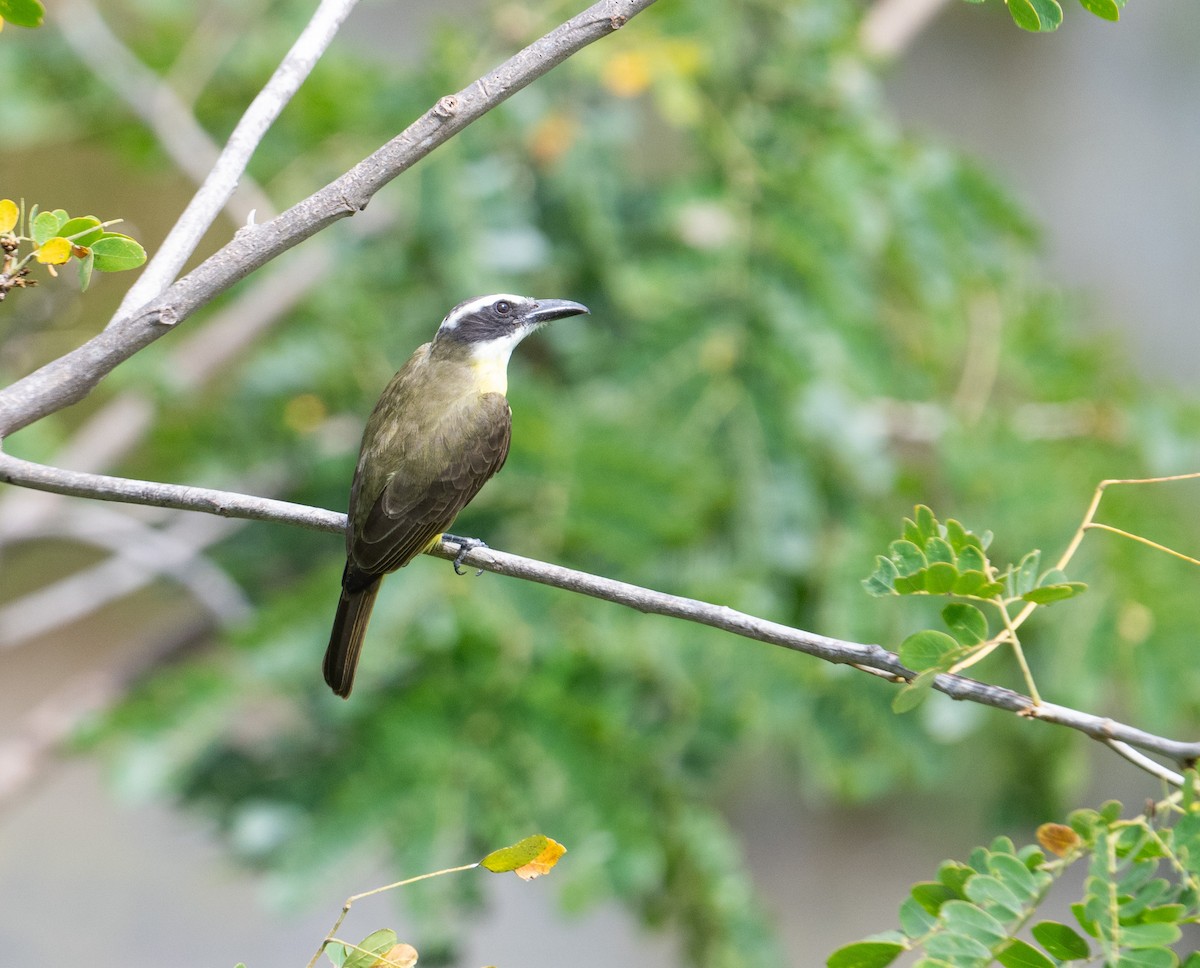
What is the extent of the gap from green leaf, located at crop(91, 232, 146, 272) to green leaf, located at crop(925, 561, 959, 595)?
29.7 inches

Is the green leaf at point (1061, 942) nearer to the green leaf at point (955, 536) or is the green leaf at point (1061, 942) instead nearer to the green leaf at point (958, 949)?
the green leaf at point (958, 949)

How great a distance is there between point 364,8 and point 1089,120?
2.86 meters

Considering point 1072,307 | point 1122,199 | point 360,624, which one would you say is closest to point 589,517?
point 360,624

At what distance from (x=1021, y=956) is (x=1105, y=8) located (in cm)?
84

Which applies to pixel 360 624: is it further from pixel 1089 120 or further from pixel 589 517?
pixel 1089 120

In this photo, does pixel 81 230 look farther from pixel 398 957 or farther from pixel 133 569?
pixel 133 569

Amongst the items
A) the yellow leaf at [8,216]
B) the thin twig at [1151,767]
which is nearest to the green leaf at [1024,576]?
the thin twig at [1151,767]

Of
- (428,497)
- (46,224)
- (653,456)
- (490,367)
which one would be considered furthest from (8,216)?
A: (653,456)

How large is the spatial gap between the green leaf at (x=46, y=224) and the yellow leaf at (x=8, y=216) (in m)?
0.03

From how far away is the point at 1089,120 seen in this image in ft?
16.6

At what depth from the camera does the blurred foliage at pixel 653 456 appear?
7.28 ft

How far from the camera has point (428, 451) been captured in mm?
1918

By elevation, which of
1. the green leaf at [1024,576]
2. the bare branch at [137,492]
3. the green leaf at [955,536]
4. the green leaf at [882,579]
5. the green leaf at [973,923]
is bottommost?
the green leaf at [973,923]

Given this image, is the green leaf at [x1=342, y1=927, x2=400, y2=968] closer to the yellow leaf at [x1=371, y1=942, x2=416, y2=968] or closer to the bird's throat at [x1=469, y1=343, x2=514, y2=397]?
the yellow leaf at [x1=371, y1=942, x2=416, y2=968]
